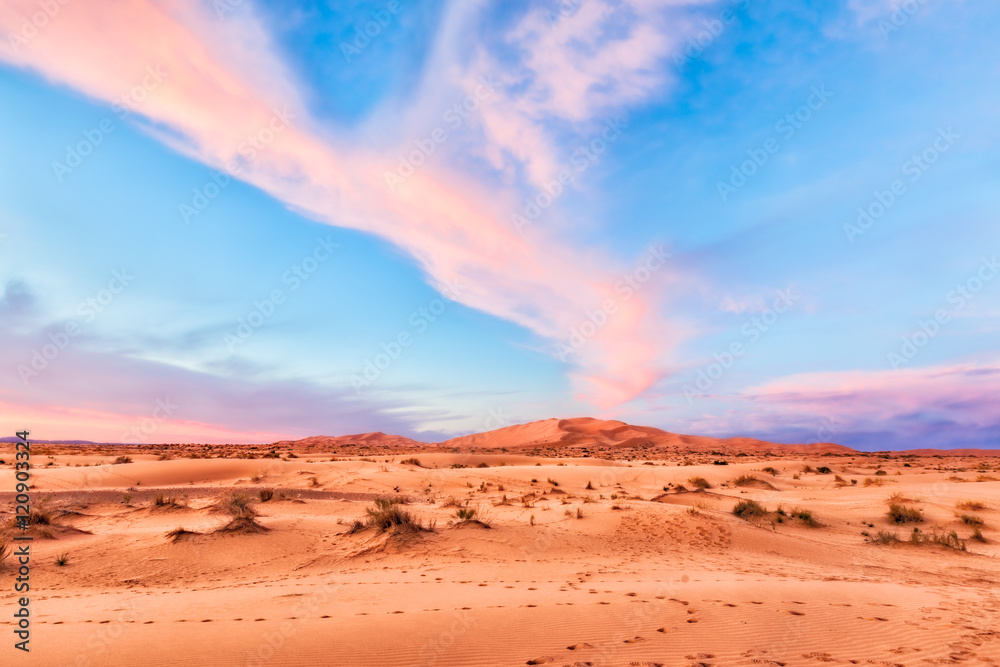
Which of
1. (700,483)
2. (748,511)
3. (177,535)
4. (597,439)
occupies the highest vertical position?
(597,439)

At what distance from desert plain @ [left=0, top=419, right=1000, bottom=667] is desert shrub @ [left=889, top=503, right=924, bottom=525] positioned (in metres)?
0.08

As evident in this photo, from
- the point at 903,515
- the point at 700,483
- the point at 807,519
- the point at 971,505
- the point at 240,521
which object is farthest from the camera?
the point at 700,483

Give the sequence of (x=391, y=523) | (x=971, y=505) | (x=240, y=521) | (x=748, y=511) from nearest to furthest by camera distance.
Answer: (x=391, y=523)
(x=240, y=521)
(x=748, y=511)
(x=971, y=505)

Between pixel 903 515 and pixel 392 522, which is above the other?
pixel 392 522

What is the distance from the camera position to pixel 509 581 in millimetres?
9148

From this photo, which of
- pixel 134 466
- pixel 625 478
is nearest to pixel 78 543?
pixel 134 466

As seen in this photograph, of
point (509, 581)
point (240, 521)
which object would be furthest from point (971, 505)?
point (240, 521)

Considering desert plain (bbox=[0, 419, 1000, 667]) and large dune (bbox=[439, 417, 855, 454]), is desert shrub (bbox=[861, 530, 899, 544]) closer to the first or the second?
desert plain (bbox=[0, 419, 1000, 667])

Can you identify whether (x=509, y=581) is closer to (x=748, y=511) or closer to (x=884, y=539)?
(x=748, y=511)

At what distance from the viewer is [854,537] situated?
15.4m

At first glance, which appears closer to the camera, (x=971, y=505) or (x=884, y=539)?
(x=884, y=539)

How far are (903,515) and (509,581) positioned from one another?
15987 millimetres

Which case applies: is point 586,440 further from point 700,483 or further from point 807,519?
point 807,519

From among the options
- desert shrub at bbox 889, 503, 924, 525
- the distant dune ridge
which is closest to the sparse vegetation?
desert shrub at bbox 889, 503, 924, 525
